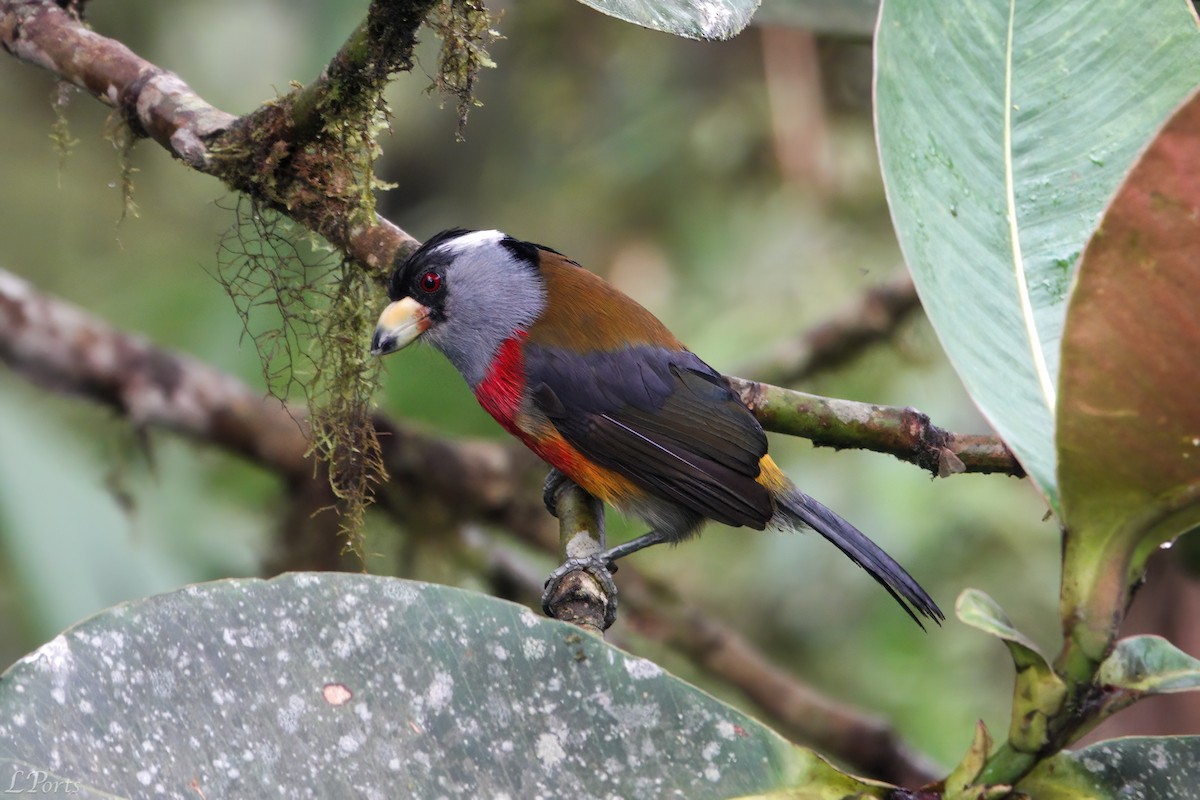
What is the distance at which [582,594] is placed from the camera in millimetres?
1891

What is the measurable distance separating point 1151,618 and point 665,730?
2.18 metres

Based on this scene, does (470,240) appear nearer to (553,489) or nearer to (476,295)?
(476,295)

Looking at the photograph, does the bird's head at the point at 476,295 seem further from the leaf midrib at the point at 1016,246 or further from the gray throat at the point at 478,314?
the leaf midrib at the point at 1016,246

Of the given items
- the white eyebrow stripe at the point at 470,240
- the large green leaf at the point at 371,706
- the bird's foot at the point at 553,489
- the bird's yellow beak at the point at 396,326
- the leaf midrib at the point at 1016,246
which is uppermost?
the white eyebrow stripe at the point at 470,240

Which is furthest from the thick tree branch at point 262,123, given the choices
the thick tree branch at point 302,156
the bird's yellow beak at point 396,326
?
the bird's yellow beak at point 396,326

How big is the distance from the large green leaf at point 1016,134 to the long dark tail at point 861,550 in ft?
4.07

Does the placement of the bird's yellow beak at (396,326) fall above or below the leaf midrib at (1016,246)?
above

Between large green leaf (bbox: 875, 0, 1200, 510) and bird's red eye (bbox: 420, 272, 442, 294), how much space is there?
4.38ft

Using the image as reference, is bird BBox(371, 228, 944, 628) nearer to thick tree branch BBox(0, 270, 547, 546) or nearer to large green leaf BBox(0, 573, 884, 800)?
thick tree branch BBox(0, 270, 547, 546)

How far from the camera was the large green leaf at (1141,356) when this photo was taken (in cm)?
96

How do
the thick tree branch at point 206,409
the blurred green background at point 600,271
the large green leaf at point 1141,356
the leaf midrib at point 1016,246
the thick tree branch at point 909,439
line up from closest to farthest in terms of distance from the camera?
1. the large green leaf at point 1141,356
2. the leaf midrib at point 1016,246
3. the thick tree branch at point 909,439
4. the thick tree branch at point 206,409
5. the blurred green background at point 600,271

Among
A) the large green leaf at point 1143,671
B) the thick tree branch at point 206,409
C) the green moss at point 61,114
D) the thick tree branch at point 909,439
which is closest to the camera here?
the large green leaf at point 1143,671

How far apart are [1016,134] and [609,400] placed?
1.34 meters

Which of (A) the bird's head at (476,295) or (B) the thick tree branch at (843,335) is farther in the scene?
(B) the thick tree branch at (843,335)
